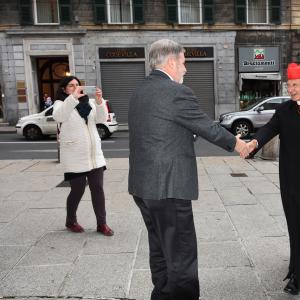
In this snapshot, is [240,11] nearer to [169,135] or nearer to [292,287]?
[292,287]

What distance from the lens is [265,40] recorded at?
24.8m

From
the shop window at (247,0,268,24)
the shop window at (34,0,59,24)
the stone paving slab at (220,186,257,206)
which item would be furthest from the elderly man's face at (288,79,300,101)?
the shop window at (247,0,268,24)

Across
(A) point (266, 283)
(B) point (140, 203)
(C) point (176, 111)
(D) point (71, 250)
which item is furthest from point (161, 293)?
(D) point (71, 250)

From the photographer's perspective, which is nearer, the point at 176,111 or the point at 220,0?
the point at 176,111

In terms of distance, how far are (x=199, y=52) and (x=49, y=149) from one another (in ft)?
43.1

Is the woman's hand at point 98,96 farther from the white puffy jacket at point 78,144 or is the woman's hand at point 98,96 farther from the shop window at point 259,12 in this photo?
the shop window at point 259,12

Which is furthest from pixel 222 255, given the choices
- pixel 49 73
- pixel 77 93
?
pixel 49 73

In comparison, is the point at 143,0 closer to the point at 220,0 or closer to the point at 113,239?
the point at 220,0

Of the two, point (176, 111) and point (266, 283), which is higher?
point (176, 111)

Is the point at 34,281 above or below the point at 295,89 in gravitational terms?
below

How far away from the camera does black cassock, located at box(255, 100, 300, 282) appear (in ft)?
10.8

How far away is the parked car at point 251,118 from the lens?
1666 cm

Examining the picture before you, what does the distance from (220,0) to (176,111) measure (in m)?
23.5

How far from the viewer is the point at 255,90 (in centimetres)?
2538
